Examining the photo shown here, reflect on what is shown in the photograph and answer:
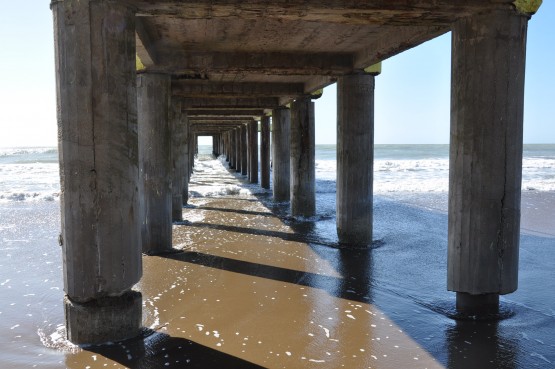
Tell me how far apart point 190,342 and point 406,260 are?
15.8ft

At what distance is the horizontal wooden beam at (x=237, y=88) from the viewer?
1283 centimetres

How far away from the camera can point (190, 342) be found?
192 inches

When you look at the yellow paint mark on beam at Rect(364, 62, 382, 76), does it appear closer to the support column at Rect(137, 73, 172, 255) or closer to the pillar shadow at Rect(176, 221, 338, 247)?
the pillar shadow at Rect(176, 221, 338, 247)

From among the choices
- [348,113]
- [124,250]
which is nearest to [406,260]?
[348,113]

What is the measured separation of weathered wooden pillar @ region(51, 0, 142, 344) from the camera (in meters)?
→ 4.59

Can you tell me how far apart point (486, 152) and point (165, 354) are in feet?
13.4

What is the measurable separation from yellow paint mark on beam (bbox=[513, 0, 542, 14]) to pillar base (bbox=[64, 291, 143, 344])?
17.3 feet

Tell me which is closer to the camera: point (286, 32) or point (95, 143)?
point (95, 143)

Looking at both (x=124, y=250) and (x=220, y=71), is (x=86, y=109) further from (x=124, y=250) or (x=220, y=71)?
(x=220, y=71)

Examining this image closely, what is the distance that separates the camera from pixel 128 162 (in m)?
4.88

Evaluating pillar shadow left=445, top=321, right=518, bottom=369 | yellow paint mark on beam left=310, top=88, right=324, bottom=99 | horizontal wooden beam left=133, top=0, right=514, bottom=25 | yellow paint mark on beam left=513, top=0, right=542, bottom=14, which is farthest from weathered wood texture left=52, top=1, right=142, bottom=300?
yellow paint mark on beam left=310, top=88, right=324, bottom=99

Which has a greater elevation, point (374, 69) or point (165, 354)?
point (374, 69)

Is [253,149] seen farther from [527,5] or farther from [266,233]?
[527,5]

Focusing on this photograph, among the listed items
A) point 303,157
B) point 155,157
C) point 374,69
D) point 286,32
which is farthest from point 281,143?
point 286,32
